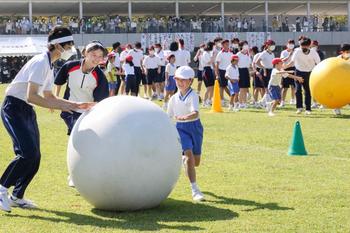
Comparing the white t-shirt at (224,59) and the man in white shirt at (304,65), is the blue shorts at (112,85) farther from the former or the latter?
the man in white shirt at (304,65)

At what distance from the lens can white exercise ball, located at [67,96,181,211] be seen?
738 cm

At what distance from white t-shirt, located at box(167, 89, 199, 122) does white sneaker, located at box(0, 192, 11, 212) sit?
2.28 m

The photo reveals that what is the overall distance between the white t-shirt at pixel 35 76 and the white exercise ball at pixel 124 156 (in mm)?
618

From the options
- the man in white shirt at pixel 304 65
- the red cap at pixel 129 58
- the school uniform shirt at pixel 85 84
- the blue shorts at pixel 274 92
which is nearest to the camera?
the school uniform shirt at pixel 85 84

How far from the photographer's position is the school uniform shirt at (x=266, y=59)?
71.1 feet

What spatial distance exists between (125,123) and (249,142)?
6672 millimetres

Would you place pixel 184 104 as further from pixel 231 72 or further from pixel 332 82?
pixel 231 72

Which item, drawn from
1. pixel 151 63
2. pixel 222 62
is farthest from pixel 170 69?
pixel 151 63

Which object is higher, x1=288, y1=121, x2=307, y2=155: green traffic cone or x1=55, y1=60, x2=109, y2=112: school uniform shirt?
x1=55, y1=60, x2=109, y2=112: school uniform shirt

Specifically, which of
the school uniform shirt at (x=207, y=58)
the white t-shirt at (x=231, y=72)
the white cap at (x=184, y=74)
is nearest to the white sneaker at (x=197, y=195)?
the white cap at (x=184, y=74)

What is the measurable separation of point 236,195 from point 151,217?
5.22 ft

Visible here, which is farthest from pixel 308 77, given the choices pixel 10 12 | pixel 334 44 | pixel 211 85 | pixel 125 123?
pixel 10 12

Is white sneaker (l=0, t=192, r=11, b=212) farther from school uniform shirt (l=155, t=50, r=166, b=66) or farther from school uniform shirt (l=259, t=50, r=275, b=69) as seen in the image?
school uniform shirt (l=155, t=50, r=166, b=66)

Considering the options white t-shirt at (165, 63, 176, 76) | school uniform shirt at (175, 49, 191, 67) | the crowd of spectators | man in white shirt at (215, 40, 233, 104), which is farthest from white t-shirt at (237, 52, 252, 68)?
the crowd of spectators
